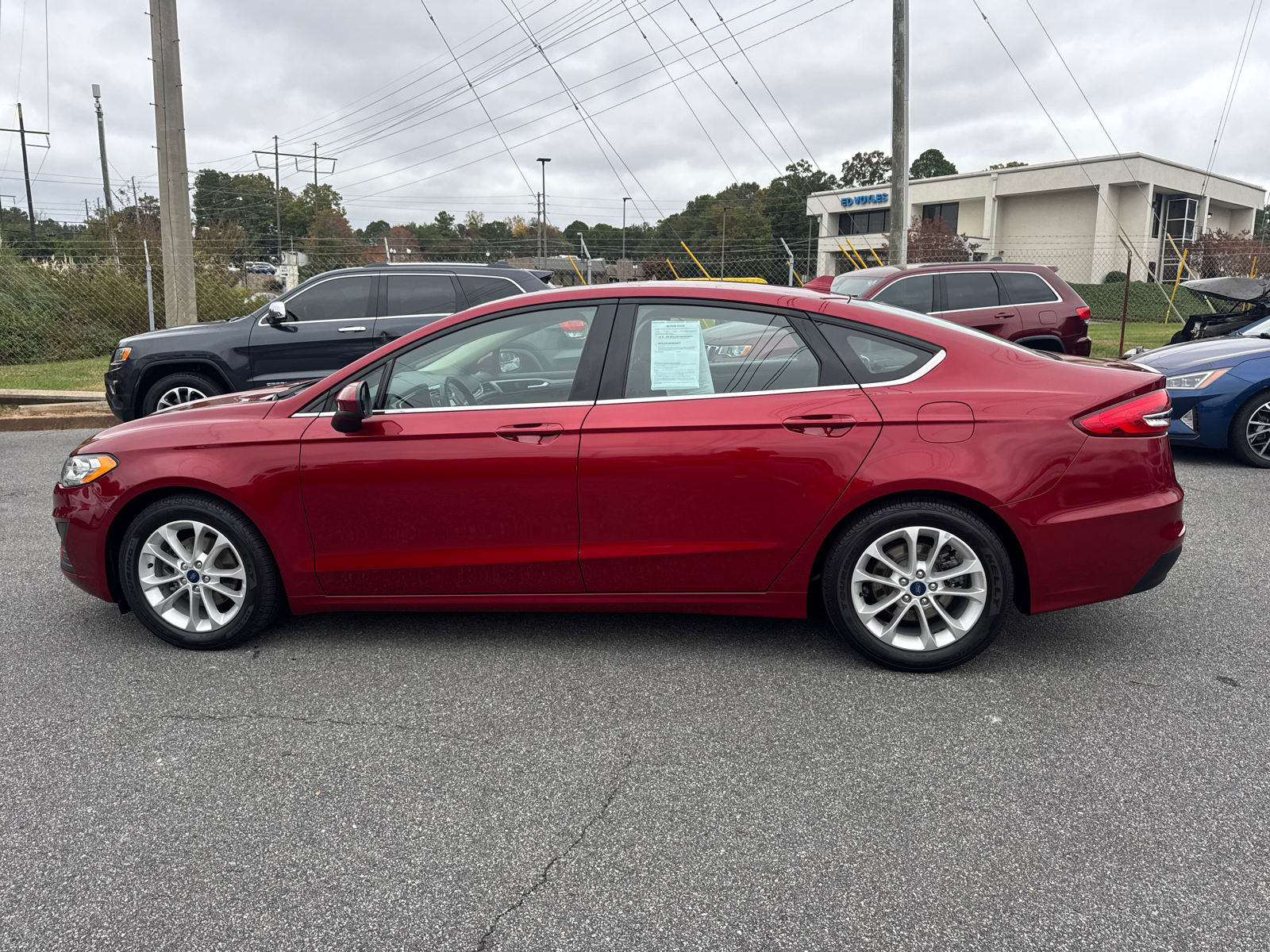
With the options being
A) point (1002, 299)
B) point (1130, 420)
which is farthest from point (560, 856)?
point (1002, 299)

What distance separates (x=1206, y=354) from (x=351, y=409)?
7.48 meters

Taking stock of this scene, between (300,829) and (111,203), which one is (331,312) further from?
(111,203)

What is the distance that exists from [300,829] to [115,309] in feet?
62.2

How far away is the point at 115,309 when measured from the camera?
61.8ft

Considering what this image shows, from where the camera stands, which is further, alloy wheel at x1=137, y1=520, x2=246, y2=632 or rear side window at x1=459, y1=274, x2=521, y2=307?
rear side window at x1=459, y1=274, x2=521, y2=307

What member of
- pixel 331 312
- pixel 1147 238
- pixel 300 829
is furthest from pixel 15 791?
pixel 1147 238

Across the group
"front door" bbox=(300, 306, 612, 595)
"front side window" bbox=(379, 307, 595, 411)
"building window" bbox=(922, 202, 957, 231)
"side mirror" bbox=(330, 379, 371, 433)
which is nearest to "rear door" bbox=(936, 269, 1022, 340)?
"front side window" bbox=(379, 307, 595, 411)

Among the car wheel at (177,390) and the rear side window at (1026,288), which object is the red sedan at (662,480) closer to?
the car wheel at (177,390)

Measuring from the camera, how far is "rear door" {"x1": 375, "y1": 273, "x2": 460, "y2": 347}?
9.69 metres

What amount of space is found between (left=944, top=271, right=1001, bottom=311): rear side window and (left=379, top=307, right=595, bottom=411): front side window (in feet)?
27.5

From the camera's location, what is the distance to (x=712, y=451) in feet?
12.5

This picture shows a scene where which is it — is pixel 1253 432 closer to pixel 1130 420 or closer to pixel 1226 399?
pixel 1226 399

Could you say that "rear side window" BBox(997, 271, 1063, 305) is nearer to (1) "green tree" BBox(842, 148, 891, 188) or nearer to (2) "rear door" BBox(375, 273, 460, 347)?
(2) "rear door" BBox(375, 273, 460, 347)

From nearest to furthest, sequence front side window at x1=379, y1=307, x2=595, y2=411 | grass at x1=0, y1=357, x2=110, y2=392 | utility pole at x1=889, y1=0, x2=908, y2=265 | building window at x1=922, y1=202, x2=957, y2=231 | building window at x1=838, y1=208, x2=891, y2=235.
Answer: front side window at x1=379, y1=307, x2=595, y2=411, grass at x1=0, y1=357, x2=110, y2=392, utility pole at x1=889, y1=0, x2=908, y2=265, building window at x1=922, y1=202, x2=957, y2=231, building window at x1=838, y1=208, x2=891, y2=235
